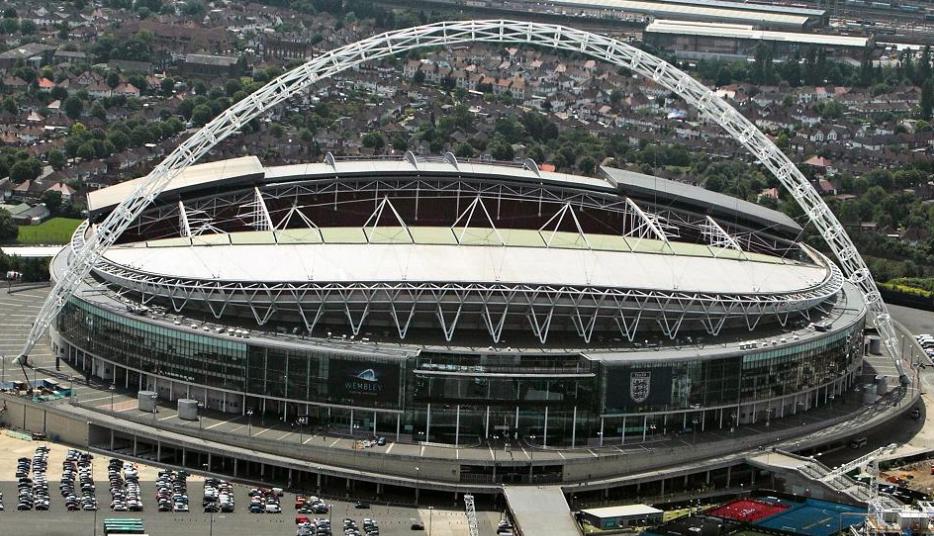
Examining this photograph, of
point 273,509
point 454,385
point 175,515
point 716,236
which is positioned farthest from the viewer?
point 716,236

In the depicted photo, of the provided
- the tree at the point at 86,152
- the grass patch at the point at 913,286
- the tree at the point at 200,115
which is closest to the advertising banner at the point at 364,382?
the grass patch at the point at 913,286

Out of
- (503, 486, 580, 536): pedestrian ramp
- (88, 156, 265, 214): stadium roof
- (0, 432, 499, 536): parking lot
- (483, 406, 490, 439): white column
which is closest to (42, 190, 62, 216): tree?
(88, 156, 265, 214): stadium roof

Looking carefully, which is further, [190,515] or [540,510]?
[540,510]

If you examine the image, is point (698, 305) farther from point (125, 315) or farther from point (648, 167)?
point (648, 167)

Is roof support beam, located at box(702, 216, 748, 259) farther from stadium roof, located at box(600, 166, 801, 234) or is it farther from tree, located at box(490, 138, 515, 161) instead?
tree, located at box(490, 138, 515, 161)

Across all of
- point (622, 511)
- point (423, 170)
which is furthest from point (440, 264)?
point (622, 511)

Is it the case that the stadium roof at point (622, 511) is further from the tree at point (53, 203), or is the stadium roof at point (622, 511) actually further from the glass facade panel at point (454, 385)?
the tree at point (53, 203)

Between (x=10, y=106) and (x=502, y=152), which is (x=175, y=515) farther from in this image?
(x=10, y=106)
